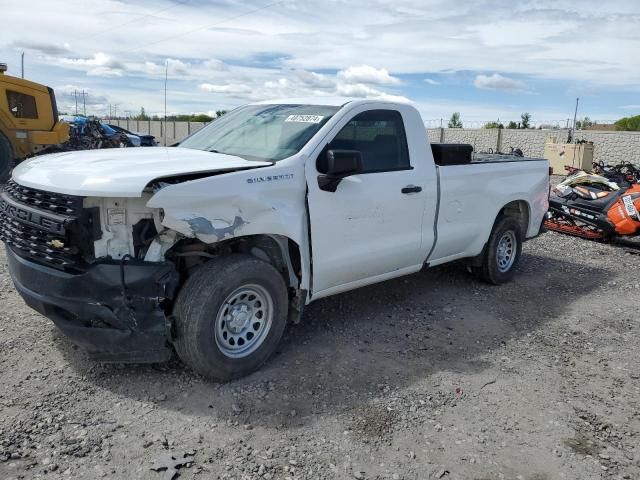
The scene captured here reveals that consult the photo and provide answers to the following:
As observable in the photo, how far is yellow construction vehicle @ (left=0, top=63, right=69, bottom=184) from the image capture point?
48.4 feet

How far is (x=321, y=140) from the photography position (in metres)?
4.37

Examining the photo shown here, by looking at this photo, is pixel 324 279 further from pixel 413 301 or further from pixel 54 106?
pixel 54 106

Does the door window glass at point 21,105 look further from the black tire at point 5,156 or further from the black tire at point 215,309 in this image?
the black tire at point 215,309

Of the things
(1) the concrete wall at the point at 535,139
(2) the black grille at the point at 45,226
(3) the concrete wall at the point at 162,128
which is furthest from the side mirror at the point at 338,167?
(3) the concrete wall at the point at 162,128

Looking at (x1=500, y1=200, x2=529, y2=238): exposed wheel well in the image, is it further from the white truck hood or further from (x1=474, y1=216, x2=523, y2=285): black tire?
the white truck hood

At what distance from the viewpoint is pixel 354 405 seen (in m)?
3.81

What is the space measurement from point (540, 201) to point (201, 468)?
546 cm

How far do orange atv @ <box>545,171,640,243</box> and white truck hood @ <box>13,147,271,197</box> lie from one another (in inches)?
281

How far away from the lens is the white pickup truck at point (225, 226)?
11.6 feet

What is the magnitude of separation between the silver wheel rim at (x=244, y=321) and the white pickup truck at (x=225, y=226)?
Answer: 10 millimetres

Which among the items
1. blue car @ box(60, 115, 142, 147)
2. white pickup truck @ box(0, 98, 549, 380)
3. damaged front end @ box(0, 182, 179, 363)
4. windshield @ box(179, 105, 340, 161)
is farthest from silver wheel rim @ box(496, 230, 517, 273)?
blue car @ box(60, 115, 142, 147)

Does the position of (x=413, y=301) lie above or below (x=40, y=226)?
below

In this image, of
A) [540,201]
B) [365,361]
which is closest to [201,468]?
[365,361]

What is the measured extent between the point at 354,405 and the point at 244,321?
3.14 feet
